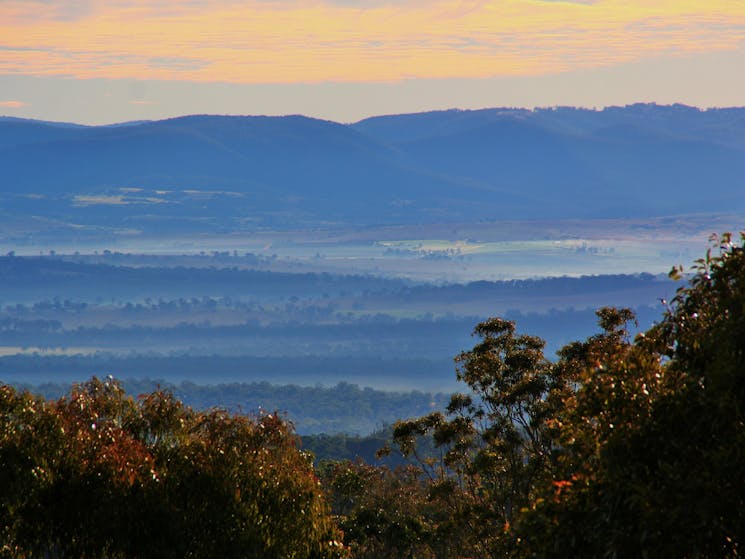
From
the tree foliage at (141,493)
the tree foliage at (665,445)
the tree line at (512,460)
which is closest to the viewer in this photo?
the tree foliage at (665,445)

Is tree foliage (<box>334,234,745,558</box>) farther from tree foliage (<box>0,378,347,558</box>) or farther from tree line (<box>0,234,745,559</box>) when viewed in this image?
tree foliage (<box>0,378,347,558</box>)

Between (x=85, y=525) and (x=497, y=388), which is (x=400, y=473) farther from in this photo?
(x=85, y=525)

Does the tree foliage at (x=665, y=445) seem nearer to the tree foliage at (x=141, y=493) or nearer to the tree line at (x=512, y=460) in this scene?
the tree line at (x=512, y=460)

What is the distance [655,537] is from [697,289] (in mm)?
2476

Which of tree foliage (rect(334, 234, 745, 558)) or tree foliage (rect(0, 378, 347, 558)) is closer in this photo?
tree foliage (rect(334, 234, 745, 558))

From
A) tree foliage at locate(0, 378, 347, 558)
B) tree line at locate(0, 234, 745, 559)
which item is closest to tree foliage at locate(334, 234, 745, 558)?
tree line at locate(0, 234, 745, 559)

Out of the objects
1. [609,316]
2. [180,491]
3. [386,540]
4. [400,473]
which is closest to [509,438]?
[609,316]

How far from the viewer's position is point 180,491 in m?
13.0

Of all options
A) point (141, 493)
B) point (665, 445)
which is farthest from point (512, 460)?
point (665, 445)

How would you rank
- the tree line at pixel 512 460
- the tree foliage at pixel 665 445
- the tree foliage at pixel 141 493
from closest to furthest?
the tree foliage at pixel 665 445 < the tree line at pixel 512 460 < the tree foliage at pixel 141 493

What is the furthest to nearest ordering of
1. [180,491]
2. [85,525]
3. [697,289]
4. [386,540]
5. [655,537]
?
[386,540]
[180,491]
[85,525]
[697,289]
[655,537]

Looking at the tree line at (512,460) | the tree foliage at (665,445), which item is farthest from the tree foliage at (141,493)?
the tree foliage at (665,445)

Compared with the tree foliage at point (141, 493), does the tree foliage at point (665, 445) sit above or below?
above

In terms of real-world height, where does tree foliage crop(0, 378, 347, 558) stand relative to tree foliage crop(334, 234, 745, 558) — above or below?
below
